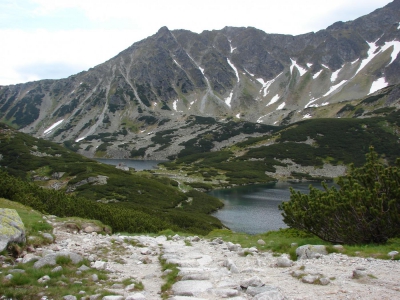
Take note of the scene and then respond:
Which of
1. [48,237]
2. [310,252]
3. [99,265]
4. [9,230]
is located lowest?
[310,252]

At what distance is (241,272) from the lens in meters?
9.93

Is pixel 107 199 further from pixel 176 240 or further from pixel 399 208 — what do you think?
pixel 399 208

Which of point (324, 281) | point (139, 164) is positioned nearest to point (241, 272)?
point (324, 281)

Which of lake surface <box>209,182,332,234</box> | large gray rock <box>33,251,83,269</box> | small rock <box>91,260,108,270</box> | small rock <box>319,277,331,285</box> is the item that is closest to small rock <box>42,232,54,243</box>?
large gray rock <box>33,251,83,269</box>

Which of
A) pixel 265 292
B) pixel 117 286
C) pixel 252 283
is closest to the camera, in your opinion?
pixel 265 292

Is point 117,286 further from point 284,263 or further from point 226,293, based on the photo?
point 284,263

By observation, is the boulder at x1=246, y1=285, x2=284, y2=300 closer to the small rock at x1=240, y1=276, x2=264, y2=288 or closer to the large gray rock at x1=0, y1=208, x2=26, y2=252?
the small rock at x1=240, y1=276, x2=264, y2=288

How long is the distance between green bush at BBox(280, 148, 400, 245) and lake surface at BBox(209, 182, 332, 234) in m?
35.8

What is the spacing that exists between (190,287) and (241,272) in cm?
231

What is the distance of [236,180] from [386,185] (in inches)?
3748

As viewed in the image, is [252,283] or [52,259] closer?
[252,283]

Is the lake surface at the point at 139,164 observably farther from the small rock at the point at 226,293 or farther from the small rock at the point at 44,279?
the small rock at the point at 226,293

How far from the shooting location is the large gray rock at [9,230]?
33.1ft

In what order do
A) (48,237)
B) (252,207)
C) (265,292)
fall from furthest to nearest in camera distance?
(252,207), (48,237), (265,292)
